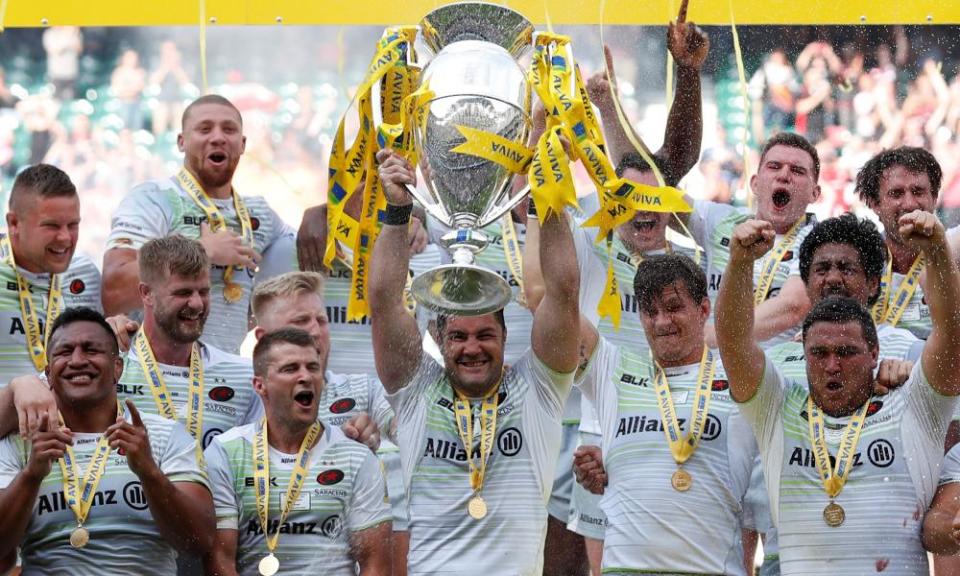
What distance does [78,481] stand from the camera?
6.15 meters

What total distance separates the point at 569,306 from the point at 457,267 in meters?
0.82

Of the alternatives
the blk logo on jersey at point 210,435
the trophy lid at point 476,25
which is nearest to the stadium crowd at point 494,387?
the blk logo on jersey at point 210,435

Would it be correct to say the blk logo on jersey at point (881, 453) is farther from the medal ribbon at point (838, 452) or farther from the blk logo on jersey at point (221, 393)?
the blk logo on jersey at point (221, 393)

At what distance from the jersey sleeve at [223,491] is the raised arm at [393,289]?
1.96 feet

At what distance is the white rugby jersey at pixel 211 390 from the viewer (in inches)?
259

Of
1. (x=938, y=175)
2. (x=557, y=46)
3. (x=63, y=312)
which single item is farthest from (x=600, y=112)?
(x=63, y=312)

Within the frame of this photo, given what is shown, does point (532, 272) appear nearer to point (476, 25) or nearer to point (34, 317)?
point (476, 25)

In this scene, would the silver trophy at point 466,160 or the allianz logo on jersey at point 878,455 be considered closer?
the silver trophy at point 466,160

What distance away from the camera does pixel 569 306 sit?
19.5 feet

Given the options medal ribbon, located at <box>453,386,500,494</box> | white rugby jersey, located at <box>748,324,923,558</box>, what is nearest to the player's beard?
medal ribbon, located at <box>453,386,500,494</box>

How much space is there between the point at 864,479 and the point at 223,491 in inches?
80.8

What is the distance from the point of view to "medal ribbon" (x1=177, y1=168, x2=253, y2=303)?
713cm

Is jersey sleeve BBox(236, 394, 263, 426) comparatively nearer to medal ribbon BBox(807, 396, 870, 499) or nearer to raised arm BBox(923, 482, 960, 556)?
medal ribbon BBox(807, 396, 870, 499)

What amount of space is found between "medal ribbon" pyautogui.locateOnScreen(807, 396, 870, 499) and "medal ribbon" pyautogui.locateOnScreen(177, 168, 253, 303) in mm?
2269
